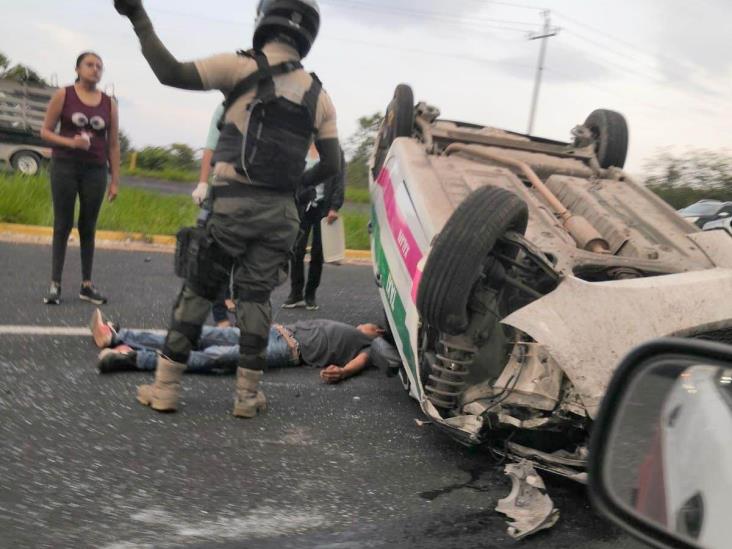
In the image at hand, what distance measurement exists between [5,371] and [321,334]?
1.70 metres

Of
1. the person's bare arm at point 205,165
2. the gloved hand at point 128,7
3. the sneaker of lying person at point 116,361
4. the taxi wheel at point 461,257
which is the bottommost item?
the sneaker of lying person at point 116,361

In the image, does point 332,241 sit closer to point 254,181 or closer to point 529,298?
point 254,181

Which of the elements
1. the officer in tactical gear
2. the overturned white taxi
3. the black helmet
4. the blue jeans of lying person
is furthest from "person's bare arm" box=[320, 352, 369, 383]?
the black helmet

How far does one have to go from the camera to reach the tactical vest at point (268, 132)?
11.1 feet

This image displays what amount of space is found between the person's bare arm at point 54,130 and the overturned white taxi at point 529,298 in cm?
238

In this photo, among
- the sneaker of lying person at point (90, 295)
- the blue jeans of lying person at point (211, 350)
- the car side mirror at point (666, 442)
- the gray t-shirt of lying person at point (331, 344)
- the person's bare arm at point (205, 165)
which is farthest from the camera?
the sneaker of lying person at point (90, 295)

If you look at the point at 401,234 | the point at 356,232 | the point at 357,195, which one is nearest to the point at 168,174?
the point at 357,195

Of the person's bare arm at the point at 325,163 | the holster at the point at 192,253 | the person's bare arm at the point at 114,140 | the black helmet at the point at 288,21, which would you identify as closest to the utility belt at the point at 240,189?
the holster at the point at 192,253

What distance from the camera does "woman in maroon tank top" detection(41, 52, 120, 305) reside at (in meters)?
5.28

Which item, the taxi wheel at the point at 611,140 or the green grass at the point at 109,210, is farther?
the green grass at the point at 109,210

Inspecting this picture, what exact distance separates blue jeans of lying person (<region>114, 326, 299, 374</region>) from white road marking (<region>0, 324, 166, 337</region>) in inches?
12.9

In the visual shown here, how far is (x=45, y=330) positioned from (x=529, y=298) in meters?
3.12

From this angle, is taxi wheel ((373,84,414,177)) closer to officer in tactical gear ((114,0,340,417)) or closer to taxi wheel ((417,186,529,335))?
officer in tactical gear ((114,0,340,417))

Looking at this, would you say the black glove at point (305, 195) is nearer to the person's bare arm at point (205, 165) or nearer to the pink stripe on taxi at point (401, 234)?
the pink stripe on taxi at point (401, 234)
